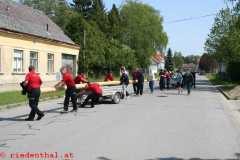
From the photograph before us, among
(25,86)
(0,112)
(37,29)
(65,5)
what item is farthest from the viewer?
(65,5)

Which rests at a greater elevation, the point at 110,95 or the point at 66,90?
the point at 66,90

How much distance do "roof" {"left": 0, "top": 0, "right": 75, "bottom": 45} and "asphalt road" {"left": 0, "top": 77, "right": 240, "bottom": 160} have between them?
1903 cm

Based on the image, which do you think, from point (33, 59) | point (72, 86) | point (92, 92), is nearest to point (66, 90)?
point (72, 86)

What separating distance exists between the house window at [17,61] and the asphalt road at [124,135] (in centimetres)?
1806

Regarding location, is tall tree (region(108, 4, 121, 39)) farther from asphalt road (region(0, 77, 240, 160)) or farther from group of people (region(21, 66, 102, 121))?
asphalt road (region(0, 77, 240, 160))

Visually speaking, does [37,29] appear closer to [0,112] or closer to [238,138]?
[0,112]

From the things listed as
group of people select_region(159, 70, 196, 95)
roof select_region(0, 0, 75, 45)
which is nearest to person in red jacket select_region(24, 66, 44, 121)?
group of people select_region(159, 70, 196, 95)

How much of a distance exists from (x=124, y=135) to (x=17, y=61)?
2522cm

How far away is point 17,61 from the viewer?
3566 centimetres

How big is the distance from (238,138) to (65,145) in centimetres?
416

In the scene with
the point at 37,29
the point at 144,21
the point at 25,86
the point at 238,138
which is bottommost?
the point at 238,138

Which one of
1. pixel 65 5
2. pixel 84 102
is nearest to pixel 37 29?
pixel 84 102

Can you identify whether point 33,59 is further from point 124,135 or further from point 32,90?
point 124,135

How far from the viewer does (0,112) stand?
18.4 meters
